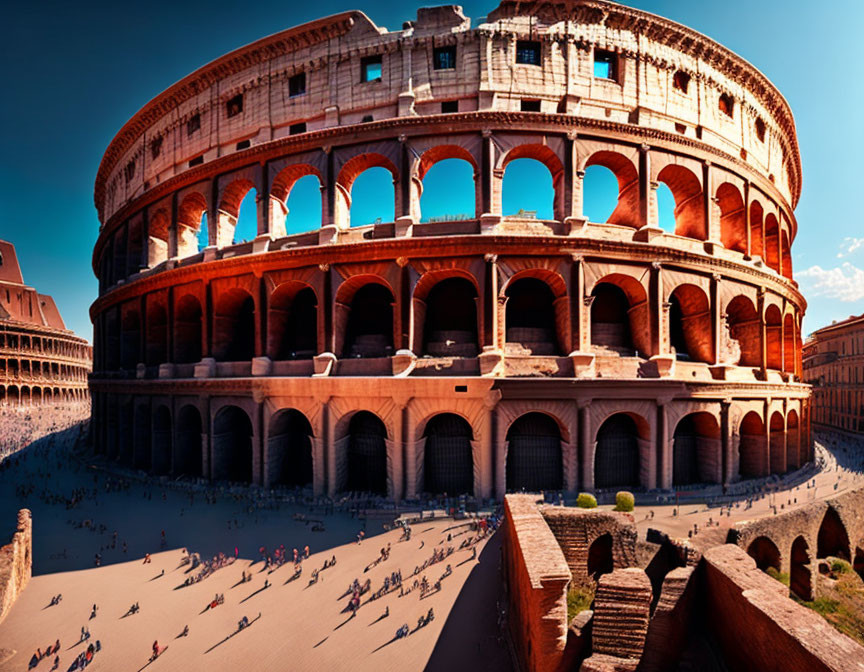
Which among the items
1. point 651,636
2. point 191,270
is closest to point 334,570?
point 651,636

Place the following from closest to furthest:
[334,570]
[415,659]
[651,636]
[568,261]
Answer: [651,636]
[415,659]
[334,570]
[568,261]

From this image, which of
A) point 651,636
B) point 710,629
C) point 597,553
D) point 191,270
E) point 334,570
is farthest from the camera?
point 191,270

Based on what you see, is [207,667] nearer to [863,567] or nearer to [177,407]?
[177,407]

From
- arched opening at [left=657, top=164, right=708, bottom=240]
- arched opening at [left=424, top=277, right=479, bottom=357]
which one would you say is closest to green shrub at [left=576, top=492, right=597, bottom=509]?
arched opening at [left=424, top=277, right=479, bottom=357]

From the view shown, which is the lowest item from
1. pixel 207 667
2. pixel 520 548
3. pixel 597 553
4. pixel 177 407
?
pixel 207 667

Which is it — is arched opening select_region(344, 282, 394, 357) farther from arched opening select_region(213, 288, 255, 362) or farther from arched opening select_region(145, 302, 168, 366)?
arched opening select_region(145, 302, 168, 366)

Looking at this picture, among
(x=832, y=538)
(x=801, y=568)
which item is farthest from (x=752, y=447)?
(x=801, y=568)

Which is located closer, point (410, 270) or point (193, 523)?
point (193, 523)
